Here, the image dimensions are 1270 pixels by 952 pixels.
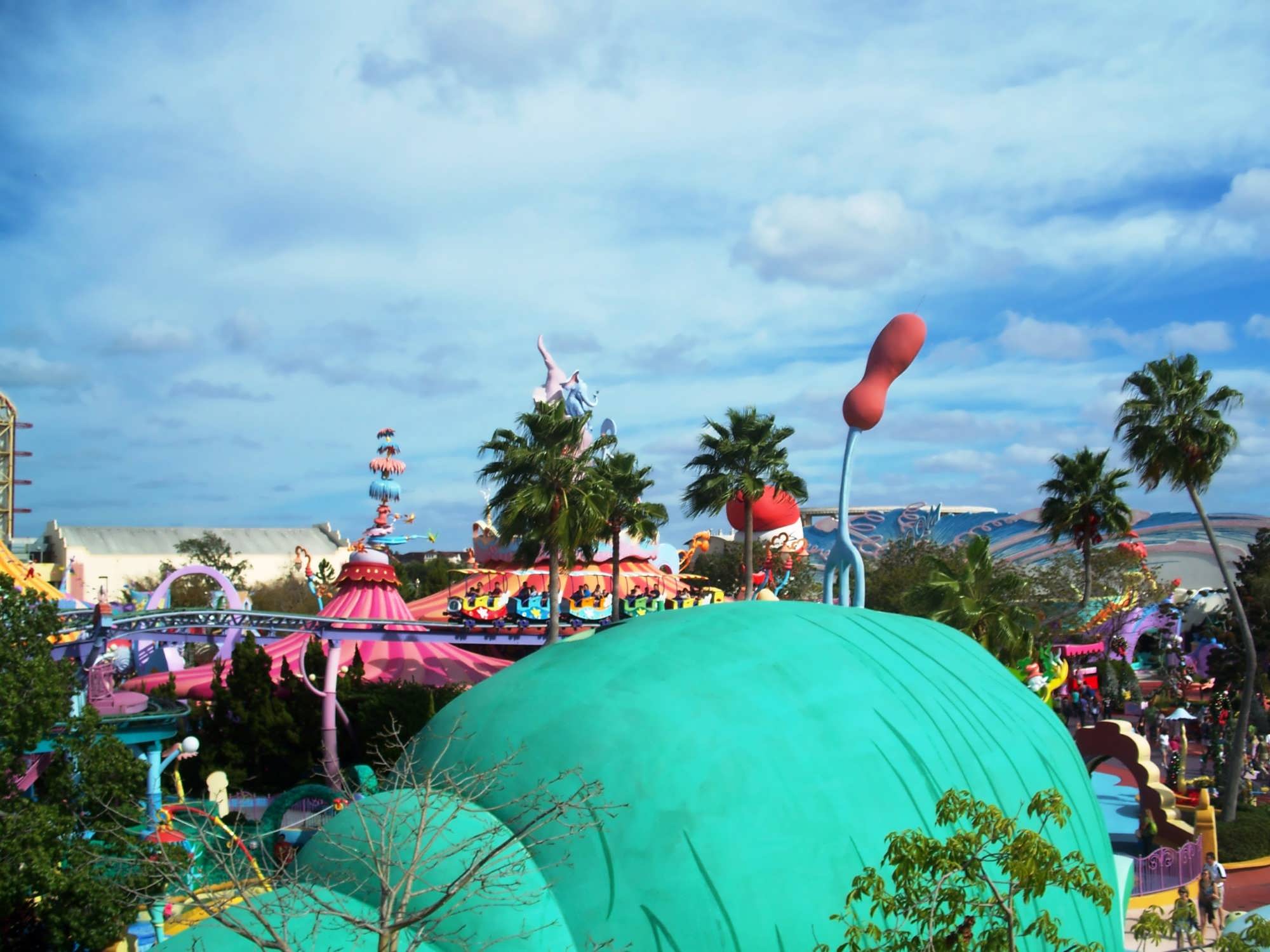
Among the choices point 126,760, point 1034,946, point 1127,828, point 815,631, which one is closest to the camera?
point 1034,946

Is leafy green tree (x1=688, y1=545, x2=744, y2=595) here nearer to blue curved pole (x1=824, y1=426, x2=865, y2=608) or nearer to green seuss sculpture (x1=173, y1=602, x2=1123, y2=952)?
blue curved pole (x1=824, y1=426, x2=865, y2=608)

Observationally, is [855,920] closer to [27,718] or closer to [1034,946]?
[1034,946]

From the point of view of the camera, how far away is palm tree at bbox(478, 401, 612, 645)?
23.9 m

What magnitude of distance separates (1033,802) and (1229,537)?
68.8 m

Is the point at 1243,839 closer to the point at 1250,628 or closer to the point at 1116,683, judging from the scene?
the point at 1250,628

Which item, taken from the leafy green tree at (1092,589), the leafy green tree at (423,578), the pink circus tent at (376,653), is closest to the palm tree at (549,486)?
the pink circus tent at (376,653)

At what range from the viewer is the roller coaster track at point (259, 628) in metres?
21.8

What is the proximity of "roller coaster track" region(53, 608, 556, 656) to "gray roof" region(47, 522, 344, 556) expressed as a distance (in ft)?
210

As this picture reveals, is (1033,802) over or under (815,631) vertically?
under

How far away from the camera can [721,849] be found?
620 cm

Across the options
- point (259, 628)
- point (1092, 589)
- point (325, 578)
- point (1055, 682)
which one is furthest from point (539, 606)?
point (325, 578)

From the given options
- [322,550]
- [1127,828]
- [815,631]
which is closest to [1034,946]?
[815,631]

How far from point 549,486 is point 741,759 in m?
17.7

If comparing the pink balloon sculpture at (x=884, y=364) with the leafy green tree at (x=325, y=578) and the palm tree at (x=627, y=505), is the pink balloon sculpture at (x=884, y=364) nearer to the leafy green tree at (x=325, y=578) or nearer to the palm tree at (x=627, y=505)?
the palm tree at (x=627, y=505)
